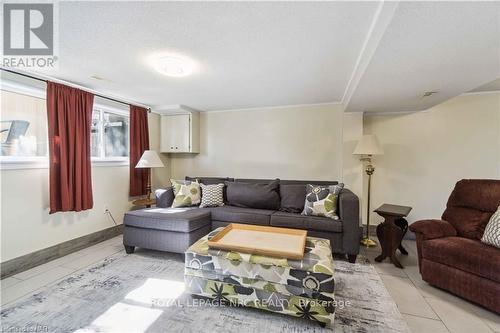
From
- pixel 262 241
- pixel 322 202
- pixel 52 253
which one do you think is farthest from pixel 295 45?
pixel 52 253

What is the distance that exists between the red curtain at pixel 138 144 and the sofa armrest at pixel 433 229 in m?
3.85

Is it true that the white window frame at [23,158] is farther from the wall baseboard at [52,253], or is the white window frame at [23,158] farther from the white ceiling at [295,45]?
the wall baseboard at [52,253]

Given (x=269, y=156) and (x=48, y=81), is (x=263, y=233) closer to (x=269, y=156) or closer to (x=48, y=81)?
(x=269, y=156)

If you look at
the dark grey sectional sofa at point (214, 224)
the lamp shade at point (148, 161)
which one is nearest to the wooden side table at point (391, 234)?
the dark grey sectional sofa at point (214, 224)

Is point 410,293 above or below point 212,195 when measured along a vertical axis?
below

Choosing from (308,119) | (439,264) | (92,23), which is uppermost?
(92,23)

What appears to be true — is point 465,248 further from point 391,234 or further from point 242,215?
point 242,215

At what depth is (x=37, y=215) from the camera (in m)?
2.49


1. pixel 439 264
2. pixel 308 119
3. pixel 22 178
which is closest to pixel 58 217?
pixel 22 178

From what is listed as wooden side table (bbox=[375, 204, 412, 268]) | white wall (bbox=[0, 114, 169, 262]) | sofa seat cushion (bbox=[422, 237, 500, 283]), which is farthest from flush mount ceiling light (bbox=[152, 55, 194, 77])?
sofa seat cushion (bbox=[422, 237, 500, 283])

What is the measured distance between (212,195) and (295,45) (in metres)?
2.28

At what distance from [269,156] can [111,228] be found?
2.79 metres

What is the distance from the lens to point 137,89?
3041 millimetres

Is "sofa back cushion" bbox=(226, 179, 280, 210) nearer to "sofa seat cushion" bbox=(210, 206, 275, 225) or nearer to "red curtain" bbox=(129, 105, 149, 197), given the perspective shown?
"sofa seat cushion" bbox=(210, 206, 275, 225)
